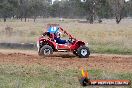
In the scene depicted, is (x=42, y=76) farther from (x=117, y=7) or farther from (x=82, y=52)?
(x=117, y=7)

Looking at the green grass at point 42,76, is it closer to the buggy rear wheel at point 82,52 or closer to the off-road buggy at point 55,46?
the off-road buggy at point 55,46

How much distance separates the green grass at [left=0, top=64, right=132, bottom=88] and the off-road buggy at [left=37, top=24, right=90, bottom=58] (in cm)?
408

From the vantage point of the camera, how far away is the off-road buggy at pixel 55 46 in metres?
16.5

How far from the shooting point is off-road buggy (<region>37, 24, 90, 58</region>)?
1652 cm

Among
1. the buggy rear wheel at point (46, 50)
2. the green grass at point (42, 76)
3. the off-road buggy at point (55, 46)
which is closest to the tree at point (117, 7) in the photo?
the off-road buggy at point (55, 46)

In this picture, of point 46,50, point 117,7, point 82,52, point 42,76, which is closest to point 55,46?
point 46,50

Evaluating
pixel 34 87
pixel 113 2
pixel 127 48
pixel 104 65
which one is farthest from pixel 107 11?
pixel 34 87

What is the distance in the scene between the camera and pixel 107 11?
83375 mm

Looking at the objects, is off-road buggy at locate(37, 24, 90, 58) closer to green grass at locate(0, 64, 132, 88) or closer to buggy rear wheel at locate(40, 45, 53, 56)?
buggy rear wheel at locate(40, 45, 53, 56)

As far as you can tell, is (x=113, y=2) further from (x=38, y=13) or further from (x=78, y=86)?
(x=78, y=86)

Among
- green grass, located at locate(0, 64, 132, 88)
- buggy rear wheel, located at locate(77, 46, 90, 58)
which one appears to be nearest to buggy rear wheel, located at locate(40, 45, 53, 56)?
buggy rear wheel, located at locate(77, 46, 90, 58)

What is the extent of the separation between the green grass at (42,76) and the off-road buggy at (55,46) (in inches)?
160

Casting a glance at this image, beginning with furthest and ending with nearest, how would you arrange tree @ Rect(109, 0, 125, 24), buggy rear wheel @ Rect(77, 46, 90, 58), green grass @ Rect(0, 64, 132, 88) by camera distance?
tree @ Rect(109, 0, 125, 24) < buggy rear wheel @ Rect(77, 46, 90, 58) < green grass @ Rect(0, 64, 132, 88)

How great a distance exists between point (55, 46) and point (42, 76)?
18.7 feet
